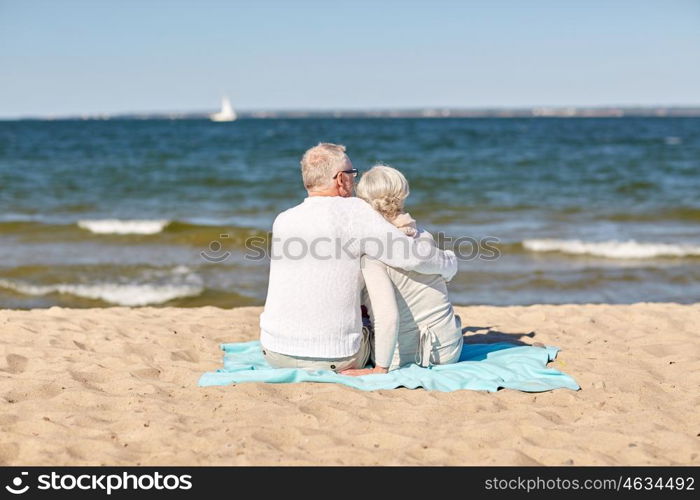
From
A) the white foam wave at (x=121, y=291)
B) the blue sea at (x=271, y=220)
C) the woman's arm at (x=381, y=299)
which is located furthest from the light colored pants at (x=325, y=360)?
the white foam wave at (x=121, y=291)

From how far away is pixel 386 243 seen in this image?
4.34 m

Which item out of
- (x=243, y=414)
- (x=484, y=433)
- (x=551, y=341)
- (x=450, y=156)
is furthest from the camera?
(x=450, y=156)

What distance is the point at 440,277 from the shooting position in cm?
471

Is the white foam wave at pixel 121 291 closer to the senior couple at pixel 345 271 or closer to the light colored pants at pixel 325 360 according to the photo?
the light colored pants at pixel 325 360

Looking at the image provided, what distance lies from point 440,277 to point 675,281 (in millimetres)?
6345

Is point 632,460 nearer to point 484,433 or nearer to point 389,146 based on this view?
point 484,433

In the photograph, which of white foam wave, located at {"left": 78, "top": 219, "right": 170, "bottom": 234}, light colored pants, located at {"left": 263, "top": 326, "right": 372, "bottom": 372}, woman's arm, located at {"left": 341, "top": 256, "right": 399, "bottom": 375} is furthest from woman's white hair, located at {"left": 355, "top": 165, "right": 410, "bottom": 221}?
white foam wave, located at {"left": 78, "top": 219, "right": 170, "bottom": 234}

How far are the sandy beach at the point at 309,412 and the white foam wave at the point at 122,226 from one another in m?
7.55

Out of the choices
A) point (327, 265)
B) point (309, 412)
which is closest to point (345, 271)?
point (327, 265)

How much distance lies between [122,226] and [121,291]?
4.64 meters

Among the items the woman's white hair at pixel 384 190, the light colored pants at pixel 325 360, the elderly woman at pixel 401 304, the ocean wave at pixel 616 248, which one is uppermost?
the woman's white hair at pixel 384 190

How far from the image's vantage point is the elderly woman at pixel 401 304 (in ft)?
14.6

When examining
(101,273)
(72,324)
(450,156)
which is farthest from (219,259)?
(450,156)

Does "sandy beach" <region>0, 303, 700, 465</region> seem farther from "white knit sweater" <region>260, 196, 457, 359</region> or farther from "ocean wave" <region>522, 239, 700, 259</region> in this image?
"ocean wave" <region>522, 239, 700, 259</region>
